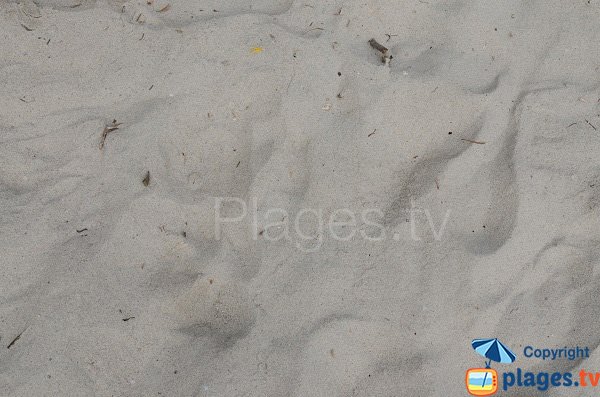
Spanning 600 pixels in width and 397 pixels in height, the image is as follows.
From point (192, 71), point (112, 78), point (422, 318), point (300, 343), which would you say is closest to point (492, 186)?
point (422, 318)

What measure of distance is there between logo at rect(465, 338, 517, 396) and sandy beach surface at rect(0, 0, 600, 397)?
0.02 metres

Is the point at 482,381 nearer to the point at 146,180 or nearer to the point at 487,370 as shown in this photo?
the point at 487,370

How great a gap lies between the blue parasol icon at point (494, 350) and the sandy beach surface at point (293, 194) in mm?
22

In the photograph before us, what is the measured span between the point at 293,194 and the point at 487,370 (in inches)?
31.8

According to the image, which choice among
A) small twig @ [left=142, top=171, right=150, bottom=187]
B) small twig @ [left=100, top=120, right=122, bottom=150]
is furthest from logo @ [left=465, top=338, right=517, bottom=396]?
small twig @ [left=100, top=120, right=122, bottom=150]

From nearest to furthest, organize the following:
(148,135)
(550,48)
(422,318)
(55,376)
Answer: (55,376), (422,318), (148,135), (550,48)

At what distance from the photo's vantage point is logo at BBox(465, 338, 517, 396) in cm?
181

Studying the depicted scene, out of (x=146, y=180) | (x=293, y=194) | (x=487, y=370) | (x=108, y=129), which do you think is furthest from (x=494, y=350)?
(x=108, y=129)

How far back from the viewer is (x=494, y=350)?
1829mm

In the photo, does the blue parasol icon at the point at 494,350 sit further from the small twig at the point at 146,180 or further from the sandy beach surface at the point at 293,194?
the small twig at the point at 146,180

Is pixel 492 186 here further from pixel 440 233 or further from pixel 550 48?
pixel 550 48

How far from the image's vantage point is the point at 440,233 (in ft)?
6.40

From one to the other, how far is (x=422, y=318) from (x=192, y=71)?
113 cm

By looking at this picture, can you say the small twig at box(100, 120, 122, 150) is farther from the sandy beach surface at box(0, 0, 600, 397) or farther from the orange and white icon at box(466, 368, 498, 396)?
the orange and white icon at box(466, 368, 498, 396)
